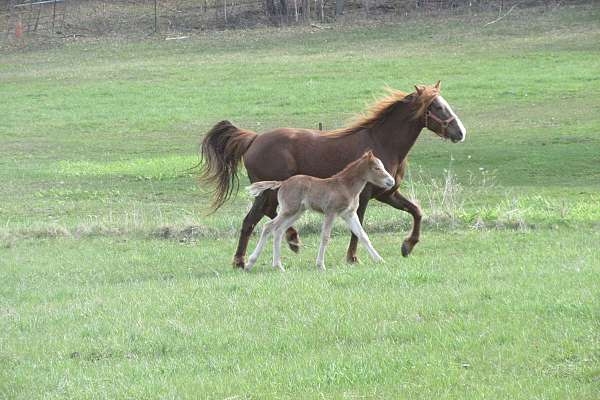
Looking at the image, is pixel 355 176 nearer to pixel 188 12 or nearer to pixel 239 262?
pixel 239 262

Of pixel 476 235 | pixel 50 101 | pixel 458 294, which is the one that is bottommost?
pixel 50 101

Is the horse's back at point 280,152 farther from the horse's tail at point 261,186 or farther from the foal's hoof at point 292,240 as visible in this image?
the foal's hoof at point 292,240

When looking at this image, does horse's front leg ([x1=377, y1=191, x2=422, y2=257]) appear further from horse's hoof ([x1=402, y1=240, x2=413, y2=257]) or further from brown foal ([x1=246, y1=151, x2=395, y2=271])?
brown foal ([x1=246, y1=151, x2=395, y2=271])

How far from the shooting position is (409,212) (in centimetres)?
1405

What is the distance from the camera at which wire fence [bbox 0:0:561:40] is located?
2068 inches

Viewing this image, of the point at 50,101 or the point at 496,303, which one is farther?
the point at 50,101

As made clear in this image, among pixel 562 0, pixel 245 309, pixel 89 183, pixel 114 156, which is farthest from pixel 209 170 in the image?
pixel 562 0

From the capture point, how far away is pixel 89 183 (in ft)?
78.7

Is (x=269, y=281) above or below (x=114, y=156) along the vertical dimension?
above

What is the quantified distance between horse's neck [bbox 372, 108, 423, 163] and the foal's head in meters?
0.71

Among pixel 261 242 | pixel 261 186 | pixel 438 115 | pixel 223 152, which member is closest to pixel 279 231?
pixel 261 242

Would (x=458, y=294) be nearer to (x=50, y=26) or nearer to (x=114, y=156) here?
(x=114, y=156)

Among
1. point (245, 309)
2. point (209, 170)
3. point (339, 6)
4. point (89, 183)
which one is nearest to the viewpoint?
point (245, 309)

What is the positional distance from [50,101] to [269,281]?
93.9 ft
